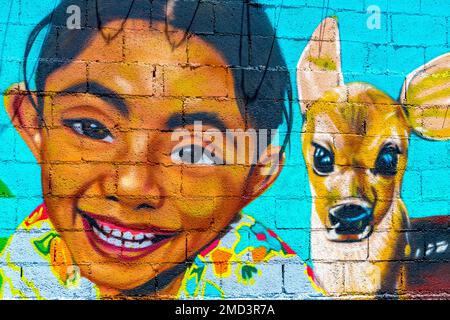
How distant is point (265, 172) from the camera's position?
4422 mm

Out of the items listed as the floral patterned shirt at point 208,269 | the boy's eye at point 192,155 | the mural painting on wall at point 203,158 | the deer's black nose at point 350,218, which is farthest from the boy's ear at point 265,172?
the deer's black nose at point 350,218

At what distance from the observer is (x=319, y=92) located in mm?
4496

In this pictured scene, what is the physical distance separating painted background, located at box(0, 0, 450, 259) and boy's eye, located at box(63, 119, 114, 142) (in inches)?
26.0

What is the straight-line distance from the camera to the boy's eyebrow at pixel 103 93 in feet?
13.9

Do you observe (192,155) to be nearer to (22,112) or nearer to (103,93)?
(103,93)

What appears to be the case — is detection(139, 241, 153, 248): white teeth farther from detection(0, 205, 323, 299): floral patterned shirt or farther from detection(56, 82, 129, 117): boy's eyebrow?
detection(56, 82, 129, 117): boy's eyebrow

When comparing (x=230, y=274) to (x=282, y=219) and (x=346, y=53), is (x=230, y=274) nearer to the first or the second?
(x=282, y=219)

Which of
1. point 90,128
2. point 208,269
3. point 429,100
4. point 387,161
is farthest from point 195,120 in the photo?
point 429,100

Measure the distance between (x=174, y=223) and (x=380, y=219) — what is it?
4.50 feet

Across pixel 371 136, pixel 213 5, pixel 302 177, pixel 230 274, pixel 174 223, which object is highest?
pixel 213 5

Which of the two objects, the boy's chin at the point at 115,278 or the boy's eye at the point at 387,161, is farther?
the boy's eye at the point at 387,161

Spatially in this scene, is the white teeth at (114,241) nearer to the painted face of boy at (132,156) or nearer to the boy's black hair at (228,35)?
the painted face of boy at (132,156)

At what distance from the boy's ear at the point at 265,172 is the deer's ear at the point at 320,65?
34 cm

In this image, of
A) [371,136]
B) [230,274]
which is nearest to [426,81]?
[371,136]
